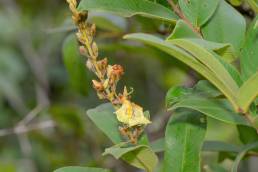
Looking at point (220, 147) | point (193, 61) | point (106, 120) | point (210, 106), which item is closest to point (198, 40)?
point (193, 61)

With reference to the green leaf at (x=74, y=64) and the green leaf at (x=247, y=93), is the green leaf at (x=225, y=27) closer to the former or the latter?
the green leaf at (x=247, y=93)

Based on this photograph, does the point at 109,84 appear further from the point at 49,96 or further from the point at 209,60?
the point at 49,96

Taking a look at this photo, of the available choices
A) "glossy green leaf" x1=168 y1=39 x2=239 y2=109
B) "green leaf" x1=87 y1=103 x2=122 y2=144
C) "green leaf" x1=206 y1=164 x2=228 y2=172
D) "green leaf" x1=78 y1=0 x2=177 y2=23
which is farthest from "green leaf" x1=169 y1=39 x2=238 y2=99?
"green leaf" x1=206 y1=164 x2=228 y2=172

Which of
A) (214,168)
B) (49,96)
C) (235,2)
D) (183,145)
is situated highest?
(235,2)

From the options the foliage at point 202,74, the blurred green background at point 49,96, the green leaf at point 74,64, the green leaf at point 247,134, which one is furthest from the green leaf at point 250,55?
the blurred green background at point 49,96

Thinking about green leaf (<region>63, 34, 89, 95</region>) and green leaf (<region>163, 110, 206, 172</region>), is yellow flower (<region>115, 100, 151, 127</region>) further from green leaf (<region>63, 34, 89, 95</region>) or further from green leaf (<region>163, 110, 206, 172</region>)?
green leaf (<region>63, 34, 89, 95</region>)

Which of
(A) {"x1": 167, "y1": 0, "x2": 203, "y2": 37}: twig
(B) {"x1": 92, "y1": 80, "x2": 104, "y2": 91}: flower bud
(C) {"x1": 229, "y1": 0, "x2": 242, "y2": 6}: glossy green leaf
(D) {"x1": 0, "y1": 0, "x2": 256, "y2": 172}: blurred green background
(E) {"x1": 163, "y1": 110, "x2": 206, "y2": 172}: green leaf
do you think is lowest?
(D) {"x1": 0, "y1": 0, "x2": 256, "y2": 172}: blurred green background

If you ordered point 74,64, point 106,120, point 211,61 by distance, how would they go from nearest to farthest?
point 211,61 → point 106,120 → point 74,64
